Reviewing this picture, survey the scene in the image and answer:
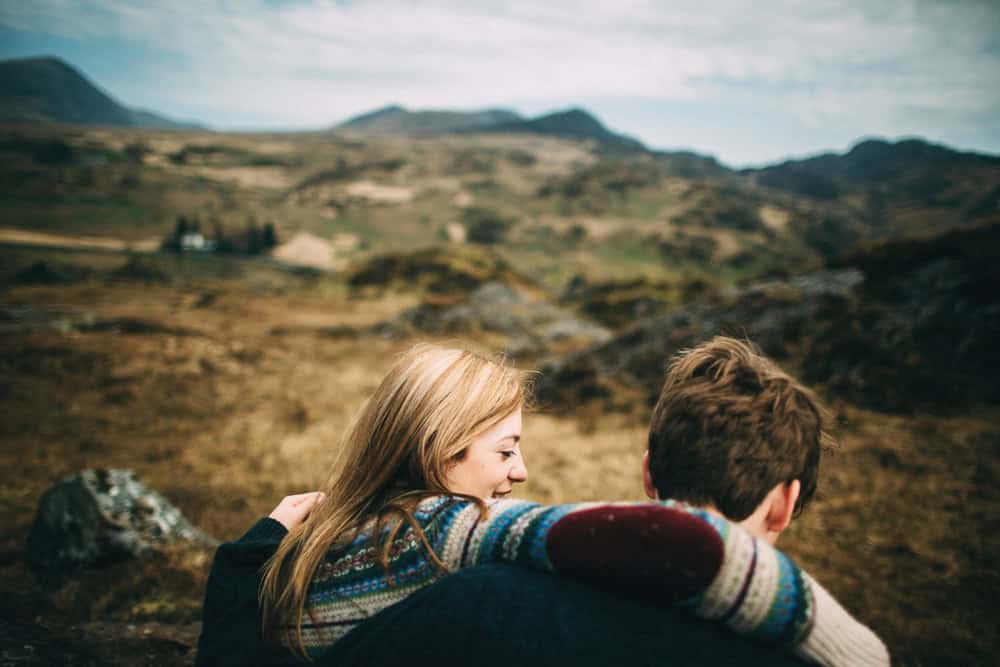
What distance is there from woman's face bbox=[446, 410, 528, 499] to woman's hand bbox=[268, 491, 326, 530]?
26.0 inches

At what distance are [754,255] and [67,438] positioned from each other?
10187cm

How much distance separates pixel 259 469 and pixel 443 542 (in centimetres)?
1085

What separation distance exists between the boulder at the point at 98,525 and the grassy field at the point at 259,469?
0.26m

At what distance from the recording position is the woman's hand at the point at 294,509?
7.68 ft

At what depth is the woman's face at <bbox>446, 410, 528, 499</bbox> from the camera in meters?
2.12

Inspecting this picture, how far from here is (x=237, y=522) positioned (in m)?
8.41

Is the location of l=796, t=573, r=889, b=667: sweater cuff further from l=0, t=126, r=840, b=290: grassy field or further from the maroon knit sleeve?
l=0, t=126, r=840, b=290: grassy field

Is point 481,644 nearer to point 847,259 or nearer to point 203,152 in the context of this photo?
point 847,259

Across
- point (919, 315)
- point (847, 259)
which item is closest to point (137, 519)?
point (919, 315)

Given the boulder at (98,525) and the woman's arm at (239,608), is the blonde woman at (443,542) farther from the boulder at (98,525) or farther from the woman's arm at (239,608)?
the boulder at (98,525)

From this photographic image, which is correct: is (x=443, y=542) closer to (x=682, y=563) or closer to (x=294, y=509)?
(x=682, y=563)

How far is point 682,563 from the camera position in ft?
4.05

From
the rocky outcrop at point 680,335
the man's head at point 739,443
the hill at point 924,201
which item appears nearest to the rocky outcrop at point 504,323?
the rocky outcrop at point 680,335

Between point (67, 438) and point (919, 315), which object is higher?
point (919, 315)
